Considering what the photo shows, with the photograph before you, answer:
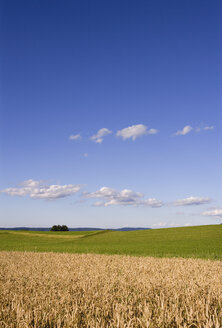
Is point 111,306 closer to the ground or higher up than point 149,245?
higher up

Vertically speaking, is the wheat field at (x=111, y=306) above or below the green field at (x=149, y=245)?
above

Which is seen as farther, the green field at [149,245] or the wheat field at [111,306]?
the green field at [149,245]

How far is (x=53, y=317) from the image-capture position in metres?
3.44

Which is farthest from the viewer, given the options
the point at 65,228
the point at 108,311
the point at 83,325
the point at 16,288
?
the point at 65,228

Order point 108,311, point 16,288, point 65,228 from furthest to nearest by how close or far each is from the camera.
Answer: point 65,228 < point 16,288 < point 108,311

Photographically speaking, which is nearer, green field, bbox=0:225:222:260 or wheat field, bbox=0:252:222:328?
wheat field, bbox=0:252:222:328

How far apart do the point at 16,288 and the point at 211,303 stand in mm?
3639

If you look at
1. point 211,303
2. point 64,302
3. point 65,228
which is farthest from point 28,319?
point 65,228

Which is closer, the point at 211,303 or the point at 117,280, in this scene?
the point at 211,303

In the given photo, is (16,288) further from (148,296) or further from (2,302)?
(148,296)

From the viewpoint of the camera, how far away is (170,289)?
5.54 metres

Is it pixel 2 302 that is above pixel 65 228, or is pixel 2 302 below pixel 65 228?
above

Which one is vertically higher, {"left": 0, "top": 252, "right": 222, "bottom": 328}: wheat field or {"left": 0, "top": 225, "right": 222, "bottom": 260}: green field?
{"left": 0, "top": 252, "right": 222, "bottom": 328}: wheat field

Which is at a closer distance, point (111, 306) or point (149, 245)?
point (111, 306)
